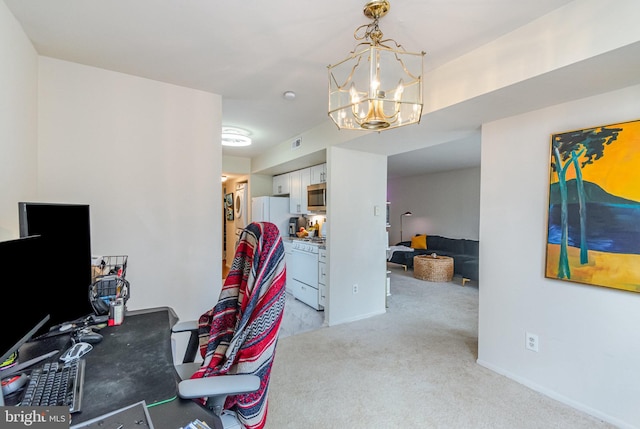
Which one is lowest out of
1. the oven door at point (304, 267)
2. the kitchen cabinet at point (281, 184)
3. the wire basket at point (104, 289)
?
the oven door at point (304, 267)

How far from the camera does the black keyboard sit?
0.89m

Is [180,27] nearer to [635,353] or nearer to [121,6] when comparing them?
[121,6]

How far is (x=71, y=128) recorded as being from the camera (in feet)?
7.23

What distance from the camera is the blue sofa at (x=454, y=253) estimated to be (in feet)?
18.8

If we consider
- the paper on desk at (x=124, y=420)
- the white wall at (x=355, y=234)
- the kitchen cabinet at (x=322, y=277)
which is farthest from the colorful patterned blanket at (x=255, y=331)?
the kitchen cabinet at (x=322, y=277)

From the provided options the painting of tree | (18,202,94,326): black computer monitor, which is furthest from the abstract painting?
the painting of tree

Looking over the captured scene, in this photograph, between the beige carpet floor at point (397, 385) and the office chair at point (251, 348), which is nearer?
the office chair at point (251, 348)

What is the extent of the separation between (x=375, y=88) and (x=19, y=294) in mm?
1715

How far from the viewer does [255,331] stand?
1.15m

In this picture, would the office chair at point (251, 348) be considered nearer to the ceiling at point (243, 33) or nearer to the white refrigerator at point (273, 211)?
the ceiling at point (243, 33)

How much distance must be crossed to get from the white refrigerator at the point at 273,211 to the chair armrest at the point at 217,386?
170 inches

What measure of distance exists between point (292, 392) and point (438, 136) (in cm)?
283

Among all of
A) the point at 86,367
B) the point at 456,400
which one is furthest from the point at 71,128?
the point at 456,400

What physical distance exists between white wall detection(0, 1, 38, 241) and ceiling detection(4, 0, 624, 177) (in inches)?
5.3
